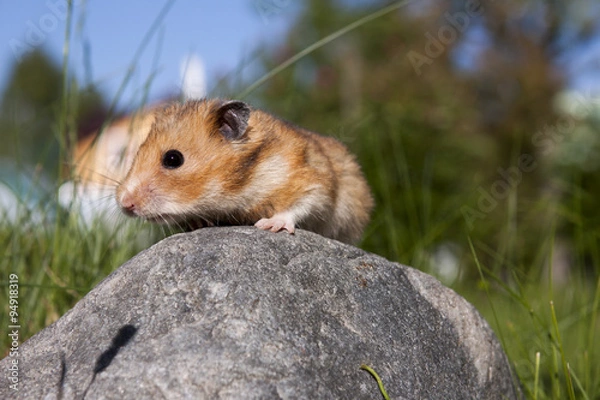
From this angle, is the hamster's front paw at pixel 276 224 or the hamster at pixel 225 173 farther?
the hamster at pixel 225 173

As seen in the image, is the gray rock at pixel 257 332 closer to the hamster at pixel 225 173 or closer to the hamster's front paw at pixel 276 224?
the hamster's front paw at pixel 276 224

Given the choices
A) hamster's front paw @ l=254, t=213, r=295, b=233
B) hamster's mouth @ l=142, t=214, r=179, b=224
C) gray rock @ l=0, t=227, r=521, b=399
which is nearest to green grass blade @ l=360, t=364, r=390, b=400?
gray rock @ l=0, t=227, r=521, b=399

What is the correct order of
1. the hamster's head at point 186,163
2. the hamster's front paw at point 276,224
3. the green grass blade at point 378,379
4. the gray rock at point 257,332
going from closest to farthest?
the gray rock at point 257,332 → the green grass blade at point 378,379 → the hamster's front paw at point 276,224 → the hamster's head at point 186,163

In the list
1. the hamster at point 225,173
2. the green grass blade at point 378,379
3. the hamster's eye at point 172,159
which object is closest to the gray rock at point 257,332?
the green grass blade at point 378,379

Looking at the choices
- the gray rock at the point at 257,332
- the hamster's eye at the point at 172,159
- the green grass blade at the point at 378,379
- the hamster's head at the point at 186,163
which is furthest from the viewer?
the hamster's eye at the point at 172,159

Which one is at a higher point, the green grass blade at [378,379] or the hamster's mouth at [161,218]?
the hamster's mouth at [161,218]

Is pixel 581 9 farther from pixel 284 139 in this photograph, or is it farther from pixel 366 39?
pixel 284 139

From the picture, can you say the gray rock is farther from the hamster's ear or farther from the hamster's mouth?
the hamster's ear

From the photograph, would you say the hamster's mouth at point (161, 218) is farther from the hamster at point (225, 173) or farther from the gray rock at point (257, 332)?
the gray rock at point (257, 332)

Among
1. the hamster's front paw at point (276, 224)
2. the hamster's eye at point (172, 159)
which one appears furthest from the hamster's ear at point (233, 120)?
the hamster's front paw at point (276, 224)

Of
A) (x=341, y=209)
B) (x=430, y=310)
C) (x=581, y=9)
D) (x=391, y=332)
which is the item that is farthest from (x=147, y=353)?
(x=581, y=9)
